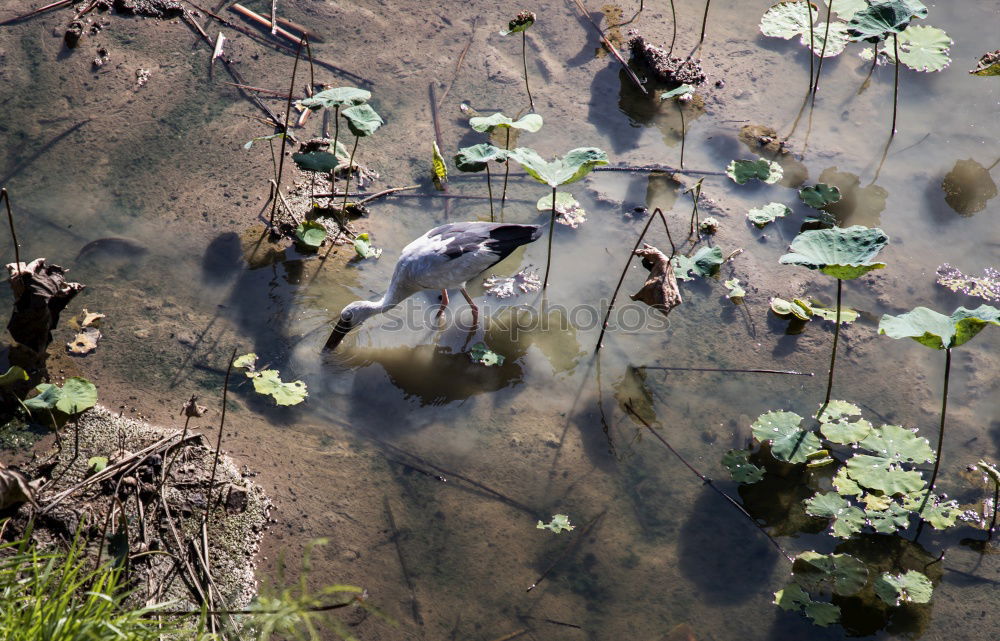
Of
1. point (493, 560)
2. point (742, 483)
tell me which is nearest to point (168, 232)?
point (493, 560)

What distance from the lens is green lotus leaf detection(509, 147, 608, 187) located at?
4.52 meters

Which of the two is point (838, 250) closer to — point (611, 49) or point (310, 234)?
point (310, 234)

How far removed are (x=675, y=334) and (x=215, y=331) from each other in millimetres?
2845

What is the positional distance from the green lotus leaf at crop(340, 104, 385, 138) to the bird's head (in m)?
1.11

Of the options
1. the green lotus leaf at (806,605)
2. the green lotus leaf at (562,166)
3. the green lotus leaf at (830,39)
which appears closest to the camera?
the green lotus leaf at (806,605)

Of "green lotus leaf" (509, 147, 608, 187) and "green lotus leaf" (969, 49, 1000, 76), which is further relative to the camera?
"green lotus leaf" (969, 49, 1000, 76)

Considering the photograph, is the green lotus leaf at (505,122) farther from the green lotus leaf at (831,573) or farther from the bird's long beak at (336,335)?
the green lotus leaf at (831,573)

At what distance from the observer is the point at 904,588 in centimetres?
372

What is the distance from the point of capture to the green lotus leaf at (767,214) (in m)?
5.41

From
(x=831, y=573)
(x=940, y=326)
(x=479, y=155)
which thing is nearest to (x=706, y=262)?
(x=940, y=326)

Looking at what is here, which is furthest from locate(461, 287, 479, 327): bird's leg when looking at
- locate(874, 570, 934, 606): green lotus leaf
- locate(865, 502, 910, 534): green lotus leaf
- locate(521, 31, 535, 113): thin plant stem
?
locate(874, 570, 934, 606): green lotus leaf

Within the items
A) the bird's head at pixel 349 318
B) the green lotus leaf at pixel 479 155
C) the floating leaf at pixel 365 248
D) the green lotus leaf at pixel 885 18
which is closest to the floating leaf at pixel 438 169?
the green lotus leaf at pixel 479 155

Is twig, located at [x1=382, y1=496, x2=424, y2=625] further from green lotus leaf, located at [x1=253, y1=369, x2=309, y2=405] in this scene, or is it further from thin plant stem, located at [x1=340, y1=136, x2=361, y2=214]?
thin plant stem, located at [x1=340, y1=136, x2=361, y2=214]

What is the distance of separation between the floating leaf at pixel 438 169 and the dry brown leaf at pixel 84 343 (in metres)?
2.40
